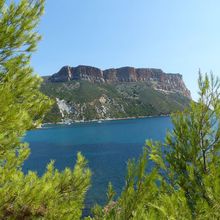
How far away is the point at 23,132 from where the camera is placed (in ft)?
26.0

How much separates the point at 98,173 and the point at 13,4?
53.6 metres

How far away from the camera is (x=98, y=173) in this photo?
5872 centimetres

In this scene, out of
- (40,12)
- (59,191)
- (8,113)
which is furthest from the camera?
(59,191)

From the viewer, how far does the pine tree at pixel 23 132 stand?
688 cm

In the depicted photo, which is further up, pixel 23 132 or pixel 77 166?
pixel 23 132

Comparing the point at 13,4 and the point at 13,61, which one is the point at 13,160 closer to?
the point at 13,61

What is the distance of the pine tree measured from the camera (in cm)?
688

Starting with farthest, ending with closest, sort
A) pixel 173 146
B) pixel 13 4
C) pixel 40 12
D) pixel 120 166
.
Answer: pixel 120 166
pixel 173 146
pixel 40 12
pixel 13 4

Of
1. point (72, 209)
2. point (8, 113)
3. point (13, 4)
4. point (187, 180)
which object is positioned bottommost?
point (72, 209)

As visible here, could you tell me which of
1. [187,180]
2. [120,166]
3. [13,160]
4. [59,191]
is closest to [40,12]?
[13,160]

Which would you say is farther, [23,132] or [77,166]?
[77,166]

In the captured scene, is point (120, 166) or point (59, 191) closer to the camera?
point (59, 191)

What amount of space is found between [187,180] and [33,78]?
18.2 feet

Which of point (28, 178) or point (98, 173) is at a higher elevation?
point (28, 178)
